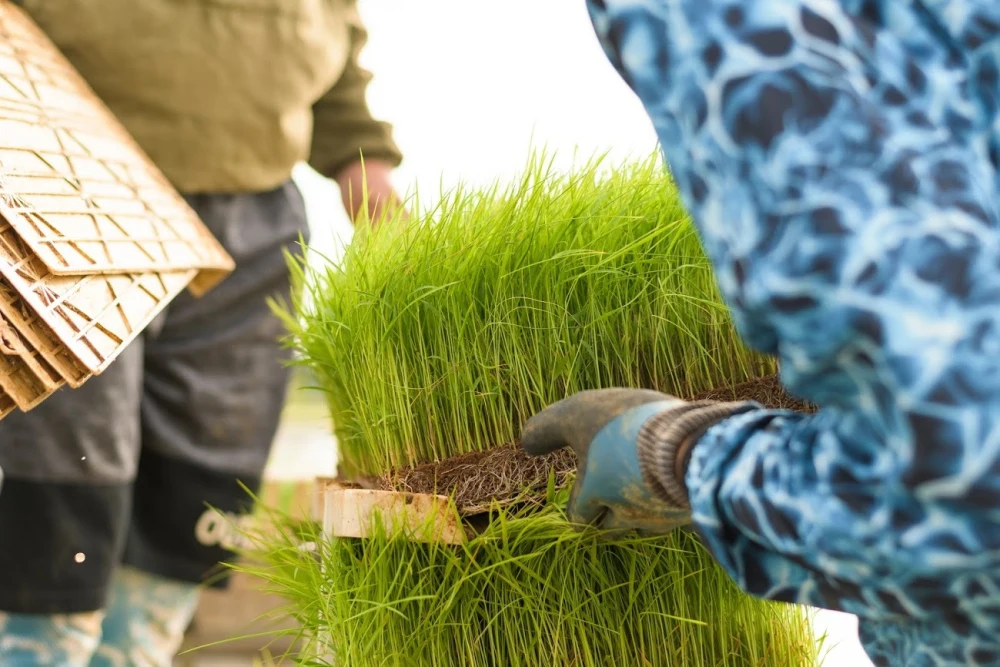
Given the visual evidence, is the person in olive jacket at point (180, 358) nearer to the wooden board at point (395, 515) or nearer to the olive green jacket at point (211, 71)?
the olive green jacket at point (211, 71)

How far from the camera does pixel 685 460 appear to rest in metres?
0.56

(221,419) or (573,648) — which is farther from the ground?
(221,419)

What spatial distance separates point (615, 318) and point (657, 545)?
7.5 inches

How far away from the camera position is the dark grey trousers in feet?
3.67

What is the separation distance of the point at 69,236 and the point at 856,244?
1.80ft

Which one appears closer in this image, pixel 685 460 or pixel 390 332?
pixel 685 460

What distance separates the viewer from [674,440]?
57 cm

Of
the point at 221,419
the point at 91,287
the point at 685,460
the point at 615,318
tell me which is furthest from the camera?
the point at 221,419

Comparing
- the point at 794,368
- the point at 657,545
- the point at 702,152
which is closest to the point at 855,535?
the point at 794,368

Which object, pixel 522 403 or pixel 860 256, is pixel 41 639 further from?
pixel 860 256

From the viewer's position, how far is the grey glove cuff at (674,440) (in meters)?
0.56

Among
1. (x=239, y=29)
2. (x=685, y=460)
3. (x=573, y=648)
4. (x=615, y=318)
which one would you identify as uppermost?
(x=239, y=29)

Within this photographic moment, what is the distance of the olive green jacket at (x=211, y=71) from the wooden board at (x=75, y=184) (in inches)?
5.6

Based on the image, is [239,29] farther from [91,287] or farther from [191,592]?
[191,592]
